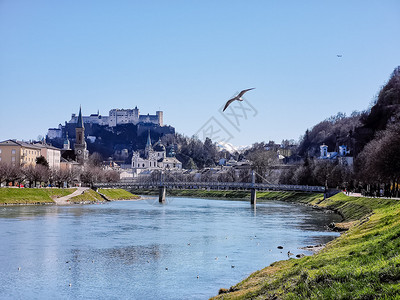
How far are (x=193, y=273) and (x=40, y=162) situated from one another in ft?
299

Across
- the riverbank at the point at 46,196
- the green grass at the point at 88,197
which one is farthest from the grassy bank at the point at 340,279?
the green grass at the point at 88,197

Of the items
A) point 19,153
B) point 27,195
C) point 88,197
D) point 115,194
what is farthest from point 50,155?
point 27,195

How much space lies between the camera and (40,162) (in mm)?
113625

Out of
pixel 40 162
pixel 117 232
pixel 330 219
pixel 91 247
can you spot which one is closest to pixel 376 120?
pixel 330 219

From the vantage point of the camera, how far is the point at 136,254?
112 feet

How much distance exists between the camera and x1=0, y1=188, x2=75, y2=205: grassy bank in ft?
249

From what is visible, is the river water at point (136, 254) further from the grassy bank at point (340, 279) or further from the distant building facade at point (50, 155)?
the distant building facade at point (50, 155)

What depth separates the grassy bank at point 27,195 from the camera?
75875 millimetres

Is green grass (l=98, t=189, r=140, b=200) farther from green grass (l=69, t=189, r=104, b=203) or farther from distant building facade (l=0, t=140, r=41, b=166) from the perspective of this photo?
distant building facade (l=0, t=140, r=41, b=166)

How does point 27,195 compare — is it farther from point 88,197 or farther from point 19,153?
point 19,153

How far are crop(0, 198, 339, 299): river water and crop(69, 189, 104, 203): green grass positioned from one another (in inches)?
1407

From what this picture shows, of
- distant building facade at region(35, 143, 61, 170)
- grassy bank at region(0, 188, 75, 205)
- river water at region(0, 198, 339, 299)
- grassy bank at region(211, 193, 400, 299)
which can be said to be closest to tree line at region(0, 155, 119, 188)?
grassy bank at region(0, 188, 75, 205)

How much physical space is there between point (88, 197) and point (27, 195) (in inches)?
728

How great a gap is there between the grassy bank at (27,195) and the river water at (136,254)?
2041 cm
